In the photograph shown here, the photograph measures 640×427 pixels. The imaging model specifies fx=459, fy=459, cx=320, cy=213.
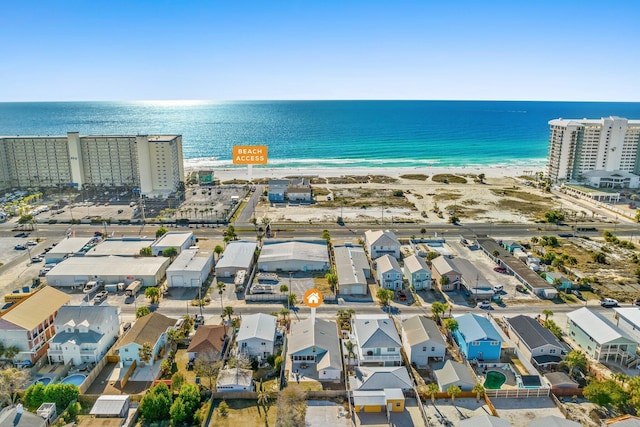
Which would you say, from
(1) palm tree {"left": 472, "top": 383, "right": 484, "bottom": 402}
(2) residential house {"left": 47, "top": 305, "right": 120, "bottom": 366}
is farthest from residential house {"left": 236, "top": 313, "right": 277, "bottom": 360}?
(1) palm tree {"left": 472, "top": 383, "right": 484, "bottom": 402}

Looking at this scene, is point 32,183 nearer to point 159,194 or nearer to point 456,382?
point 159,194

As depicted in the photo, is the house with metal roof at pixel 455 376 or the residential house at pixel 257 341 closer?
the house with metal roof at pixel 455 376

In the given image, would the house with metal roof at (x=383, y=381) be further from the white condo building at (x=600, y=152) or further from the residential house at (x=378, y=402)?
the white condo building at (x=600, y=152)

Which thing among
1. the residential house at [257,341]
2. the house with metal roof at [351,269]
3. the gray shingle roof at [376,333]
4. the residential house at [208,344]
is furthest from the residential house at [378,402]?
the house with metal roof at [351,269]

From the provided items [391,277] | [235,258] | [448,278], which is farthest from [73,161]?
[448,278]

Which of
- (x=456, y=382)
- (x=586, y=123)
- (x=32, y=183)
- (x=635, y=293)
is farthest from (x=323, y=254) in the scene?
(x=586, y=123)
